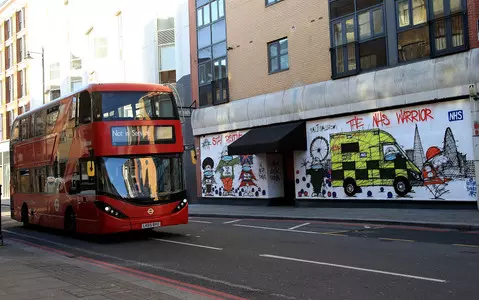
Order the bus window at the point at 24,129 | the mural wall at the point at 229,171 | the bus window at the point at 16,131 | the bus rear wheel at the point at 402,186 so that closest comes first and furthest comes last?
the bus window at the point at 24,129 → the bus rear wheel at the point at 402,186 → the bus window at the point at 16,131 → the mural wall at the point at 229,171

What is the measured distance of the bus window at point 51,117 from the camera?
14546mm

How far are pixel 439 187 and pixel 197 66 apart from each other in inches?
Result: 610

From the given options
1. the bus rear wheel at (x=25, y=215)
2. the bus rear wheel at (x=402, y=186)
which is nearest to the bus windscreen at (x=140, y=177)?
the bus rear wheel at (x=25, y=215)

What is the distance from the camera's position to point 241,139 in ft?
75.3

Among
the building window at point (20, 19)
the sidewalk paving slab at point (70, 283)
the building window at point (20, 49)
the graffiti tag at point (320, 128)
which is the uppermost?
the building window at point (20, 19)

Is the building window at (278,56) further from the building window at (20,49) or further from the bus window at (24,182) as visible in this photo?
the building window at (20,49)

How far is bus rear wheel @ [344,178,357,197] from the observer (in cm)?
1875

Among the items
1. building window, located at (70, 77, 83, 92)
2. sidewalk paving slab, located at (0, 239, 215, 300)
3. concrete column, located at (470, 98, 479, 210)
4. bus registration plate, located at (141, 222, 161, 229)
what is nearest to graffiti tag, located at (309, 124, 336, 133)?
concrete column, located at (470, 98, 479, 210)

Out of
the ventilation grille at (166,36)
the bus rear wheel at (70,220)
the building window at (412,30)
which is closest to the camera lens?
the bus rear wheel at (70,220)

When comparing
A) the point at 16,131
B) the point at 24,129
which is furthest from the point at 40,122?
the point at 16,131

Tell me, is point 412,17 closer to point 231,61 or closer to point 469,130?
point 469,130

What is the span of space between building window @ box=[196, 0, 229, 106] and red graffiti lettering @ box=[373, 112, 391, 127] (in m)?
9.19

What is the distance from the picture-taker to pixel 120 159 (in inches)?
479

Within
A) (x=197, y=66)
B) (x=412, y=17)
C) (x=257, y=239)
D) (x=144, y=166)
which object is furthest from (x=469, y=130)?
(x=197, y=66)
